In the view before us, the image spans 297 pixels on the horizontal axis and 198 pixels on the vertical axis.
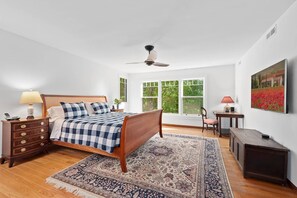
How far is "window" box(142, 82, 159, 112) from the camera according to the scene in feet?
20.9

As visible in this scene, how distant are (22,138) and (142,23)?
3.09 meters

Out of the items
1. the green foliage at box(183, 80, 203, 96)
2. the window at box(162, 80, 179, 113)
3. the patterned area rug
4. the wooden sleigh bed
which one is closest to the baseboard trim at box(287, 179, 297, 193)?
the patterned area rug

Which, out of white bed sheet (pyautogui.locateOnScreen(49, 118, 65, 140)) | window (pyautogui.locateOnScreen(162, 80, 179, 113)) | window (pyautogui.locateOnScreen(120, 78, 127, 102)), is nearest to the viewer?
white bed sheet (pyautogui.locateOnScreen(49, 118, 65, 140))

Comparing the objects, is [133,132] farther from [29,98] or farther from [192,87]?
[192,87]

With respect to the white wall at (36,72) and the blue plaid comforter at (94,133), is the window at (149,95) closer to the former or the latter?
the white wall at (36,72)

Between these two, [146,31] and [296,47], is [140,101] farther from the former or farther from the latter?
[296,47]

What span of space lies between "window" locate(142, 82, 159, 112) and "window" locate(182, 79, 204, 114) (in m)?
1.33

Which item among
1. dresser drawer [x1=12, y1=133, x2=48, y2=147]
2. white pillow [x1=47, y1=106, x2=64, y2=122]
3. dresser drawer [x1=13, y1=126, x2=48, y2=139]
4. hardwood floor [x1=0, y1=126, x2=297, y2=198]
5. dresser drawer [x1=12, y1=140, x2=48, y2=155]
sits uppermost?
white pillow [x1=47, y1=106, x2=64, y2=122]

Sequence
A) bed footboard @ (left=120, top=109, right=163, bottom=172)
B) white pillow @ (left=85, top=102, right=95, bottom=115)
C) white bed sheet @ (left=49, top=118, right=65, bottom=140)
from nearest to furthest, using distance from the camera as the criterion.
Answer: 1. bed footboard @ (left=120, top=109, right=163, bottom=172)
2. white bed sheet @ (left=49, top=118, right=65, bottom=140)
3. white pillow @ (left=85, top=102, right=95, bottom=115)

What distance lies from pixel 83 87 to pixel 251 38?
470cm

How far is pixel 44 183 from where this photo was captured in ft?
6.34

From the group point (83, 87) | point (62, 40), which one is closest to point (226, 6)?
point (62, 40)

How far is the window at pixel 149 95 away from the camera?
20.9 ft

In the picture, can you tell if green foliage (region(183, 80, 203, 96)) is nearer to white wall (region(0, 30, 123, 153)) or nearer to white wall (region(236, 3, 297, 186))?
white wall (region(236, 3, 297, 186))
